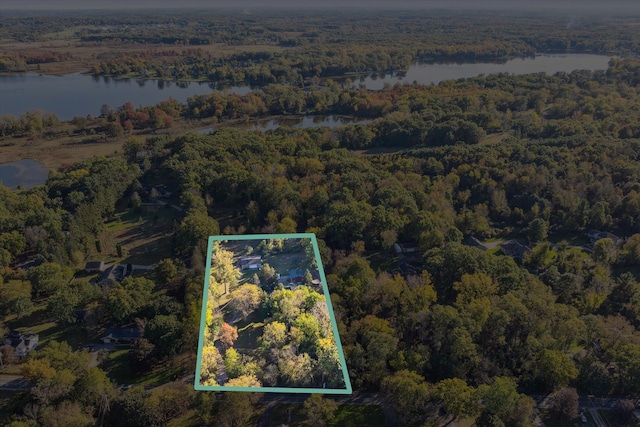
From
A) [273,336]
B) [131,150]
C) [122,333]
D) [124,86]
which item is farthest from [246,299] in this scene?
[124,86]

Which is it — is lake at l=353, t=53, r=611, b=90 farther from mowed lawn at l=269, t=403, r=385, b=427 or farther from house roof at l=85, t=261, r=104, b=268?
mowed lawn at l=269, t=403, r=385, b=427

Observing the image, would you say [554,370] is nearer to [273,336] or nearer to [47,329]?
[273,336]

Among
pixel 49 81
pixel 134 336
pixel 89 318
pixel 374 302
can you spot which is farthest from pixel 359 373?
pixel 49 81

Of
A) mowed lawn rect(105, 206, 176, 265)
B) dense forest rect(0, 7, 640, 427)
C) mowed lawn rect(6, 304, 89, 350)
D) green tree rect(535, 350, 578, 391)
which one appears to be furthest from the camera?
mowed lawn rect(105, 206, 176, 265)

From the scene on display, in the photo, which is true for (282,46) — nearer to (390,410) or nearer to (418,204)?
(418,204)

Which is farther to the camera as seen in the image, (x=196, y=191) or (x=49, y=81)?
(x=49, y=81)

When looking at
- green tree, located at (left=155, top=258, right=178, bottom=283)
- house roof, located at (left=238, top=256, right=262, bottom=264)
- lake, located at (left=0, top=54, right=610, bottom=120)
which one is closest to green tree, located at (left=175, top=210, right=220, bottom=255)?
green tree, located at (left=155, top=258, right=178, bottom=283)

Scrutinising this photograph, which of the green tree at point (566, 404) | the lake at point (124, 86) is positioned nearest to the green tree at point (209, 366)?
the green tree at point (566, 404)
